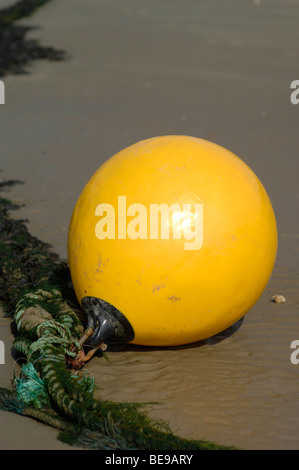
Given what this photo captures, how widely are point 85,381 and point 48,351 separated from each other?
31cm

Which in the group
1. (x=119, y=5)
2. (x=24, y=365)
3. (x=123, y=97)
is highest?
(x=119, y=5)

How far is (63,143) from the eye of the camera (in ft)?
33.0

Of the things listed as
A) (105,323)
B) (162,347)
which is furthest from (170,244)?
(162,347)

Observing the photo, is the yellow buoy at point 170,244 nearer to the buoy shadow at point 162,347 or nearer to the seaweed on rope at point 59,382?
the buoy shadow at point 162,347

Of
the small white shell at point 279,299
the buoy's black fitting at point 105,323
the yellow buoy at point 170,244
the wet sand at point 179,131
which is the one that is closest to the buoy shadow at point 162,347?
the wet sand at point 179,131

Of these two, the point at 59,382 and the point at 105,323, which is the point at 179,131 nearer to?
the point at 105,323

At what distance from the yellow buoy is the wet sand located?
0.39 m

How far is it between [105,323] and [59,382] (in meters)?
0.58

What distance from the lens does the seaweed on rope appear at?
158 inches

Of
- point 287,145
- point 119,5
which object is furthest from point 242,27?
point 287,145

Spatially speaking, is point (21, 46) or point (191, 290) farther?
point (21, 46)

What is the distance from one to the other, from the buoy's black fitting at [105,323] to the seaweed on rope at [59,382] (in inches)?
5.9
